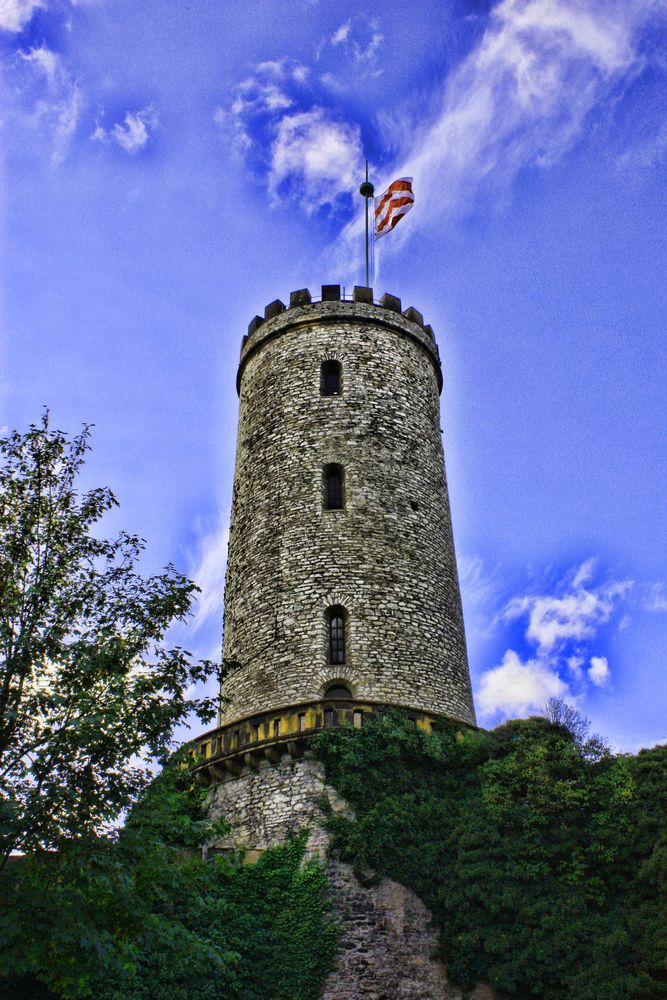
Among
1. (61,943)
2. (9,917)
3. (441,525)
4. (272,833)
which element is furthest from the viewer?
(441,525)

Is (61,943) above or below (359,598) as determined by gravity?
below

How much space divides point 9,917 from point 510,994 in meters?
8.12

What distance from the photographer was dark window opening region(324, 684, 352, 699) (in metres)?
18.1

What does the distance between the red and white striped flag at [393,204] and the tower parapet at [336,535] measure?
8.66 feet

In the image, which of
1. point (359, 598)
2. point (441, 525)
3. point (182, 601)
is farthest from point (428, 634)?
point (182, 601)

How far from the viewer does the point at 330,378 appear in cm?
2278

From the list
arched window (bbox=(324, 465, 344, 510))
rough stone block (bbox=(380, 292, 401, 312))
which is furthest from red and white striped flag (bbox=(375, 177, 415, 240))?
arched window (bbox=(324, 465, 344, 510))

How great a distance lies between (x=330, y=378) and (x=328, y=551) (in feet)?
17.3

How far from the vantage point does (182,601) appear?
41.3 feet

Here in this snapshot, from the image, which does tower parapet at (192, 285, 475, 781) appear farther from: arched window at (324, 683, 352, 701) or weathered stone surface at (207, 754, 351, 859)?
weathered stone surface at (207, 754, 351, 859)

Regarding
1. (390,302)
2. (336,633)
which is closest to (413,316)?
(390,302)

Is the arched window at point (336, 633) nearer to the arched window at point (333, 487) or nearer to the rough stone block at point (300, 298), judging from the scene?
the arched window at point (333, 487)

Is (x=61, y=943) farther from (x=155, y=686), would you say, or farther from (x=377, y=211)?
(x=377, y=211)

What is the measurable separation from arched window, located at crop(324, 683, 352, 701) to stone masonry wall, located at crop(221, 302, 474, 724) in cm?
18
